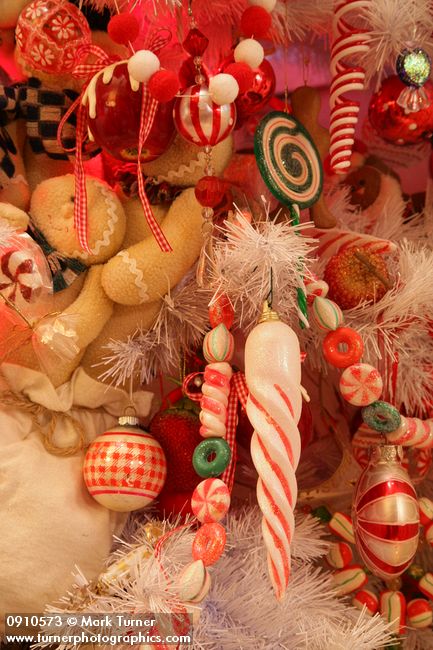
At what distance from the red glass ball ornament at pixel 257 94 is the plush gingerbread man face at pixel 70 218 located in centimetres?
21

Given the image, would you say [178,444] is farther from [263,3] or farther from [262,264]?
[263,3]

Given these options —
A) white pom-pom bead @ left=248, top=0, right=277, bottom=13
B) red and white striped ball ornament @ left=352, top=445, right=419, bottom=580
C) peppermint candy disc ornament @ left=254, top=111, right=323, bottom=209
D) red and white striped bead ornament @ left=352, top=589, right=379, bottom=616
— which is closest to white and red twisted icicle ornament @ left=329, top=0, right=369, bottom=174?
peppermint candy disc ornament @ left=254, top=111, right=323, bottom=209

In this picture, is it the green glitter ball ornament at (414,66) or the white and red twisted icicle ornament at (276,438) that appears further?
the green glitter ball ornament at (414,66)

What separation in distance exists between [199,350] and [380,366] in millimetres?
247

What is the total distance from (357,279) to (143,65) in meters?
0.36

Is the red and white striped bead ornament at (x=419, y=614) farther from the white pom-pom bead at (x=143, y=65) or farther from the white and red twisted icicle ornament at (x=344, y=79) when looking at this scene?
the white pom-pom bead at (x=143, y=65)

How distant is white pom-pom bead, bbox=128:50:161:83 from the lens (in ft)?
2.13

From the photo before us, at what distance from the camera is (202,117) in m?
0.67

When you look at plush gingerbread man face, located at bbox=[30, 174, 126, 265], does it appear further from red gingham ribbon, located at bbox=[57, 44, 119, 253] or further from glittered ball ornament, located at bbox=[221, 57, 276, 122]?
glittered ball ornament, located at bbox=[221, 57, 276, 122]

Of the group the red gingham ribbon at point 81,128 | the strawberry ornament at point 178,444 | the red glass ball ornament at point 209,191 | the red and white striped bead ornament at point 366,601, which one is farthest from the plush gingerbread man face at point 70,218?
the red and white striped bead ornament at point 366,601

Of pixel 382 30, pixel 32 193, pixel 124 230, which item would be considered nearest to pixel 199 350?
pixel 124 230

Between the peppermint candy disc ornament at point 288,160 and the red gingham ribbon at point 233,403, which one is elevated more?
the peppermint candy disc ornament at point 288,160

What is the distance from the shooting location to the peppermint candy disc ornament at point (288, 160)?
0.72 meters

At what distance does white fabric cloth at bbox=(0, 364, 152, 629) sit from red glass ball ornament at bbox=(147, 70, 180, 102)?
1.14 feet
